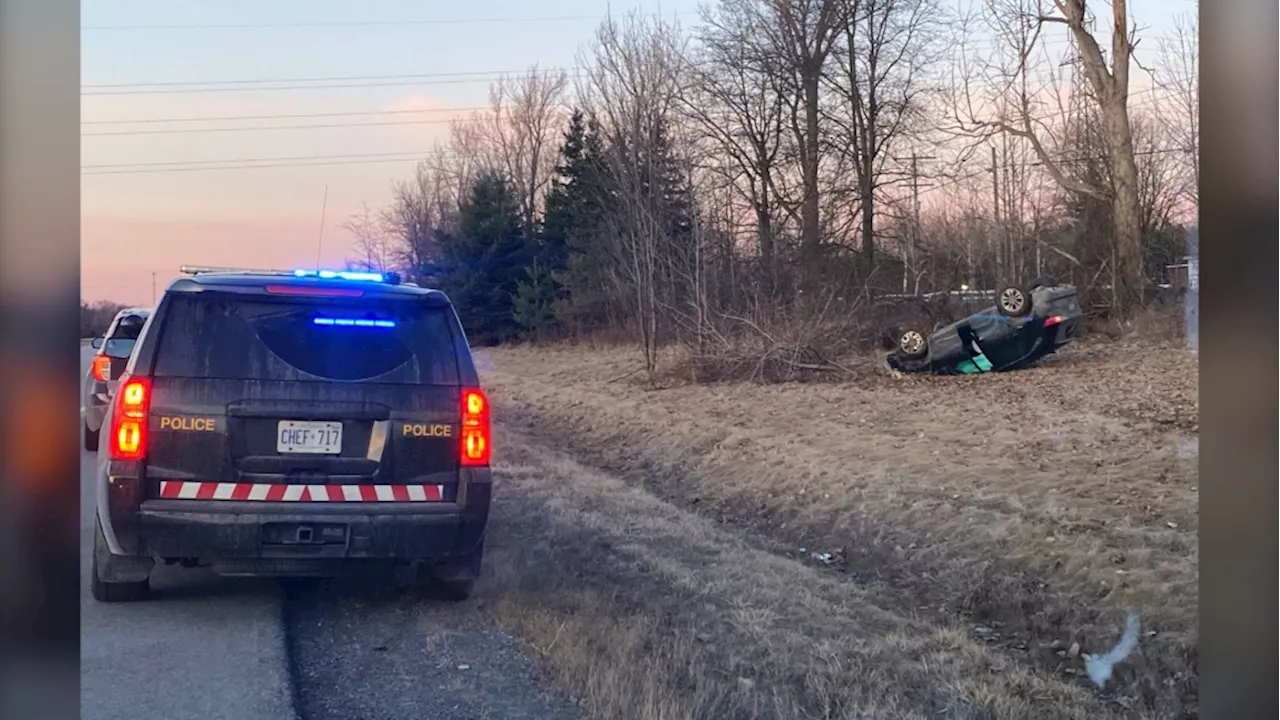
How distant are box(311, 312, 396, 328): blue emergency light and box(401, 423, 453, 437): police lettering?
1.69 ft

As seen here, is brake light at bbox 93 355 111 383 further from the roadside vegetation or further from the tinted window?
the roadside vegetation

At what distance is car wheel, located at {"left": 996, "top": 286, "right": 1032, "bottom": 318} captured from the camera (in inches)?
434

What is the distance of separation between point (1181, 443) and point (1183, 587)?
6.68 ft

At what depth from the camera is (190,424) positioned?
488cm

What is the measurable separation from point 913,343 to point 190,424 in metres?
9.98

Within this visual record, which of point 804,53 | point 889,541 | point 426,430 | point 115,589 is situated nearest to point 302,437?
point 426,430

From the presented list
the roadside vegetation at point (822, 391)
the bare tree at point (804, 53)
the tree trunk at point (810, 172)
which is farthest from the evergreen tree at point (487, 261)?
the tree trunk at point (810, 172)

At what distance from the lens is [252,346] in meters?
5.04

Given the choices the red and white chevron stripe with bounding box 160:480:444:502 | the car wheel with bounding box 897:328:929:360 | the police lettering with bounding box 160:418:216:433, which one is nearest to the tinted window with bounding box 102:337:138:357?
the police lettering with bounding box 160:418:216:433

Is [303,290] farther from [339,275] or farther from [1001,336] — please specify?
[1001,336]

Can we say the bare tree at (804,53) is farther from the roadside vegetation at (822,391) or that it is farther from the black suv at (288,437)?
the black suv at (288,437)
